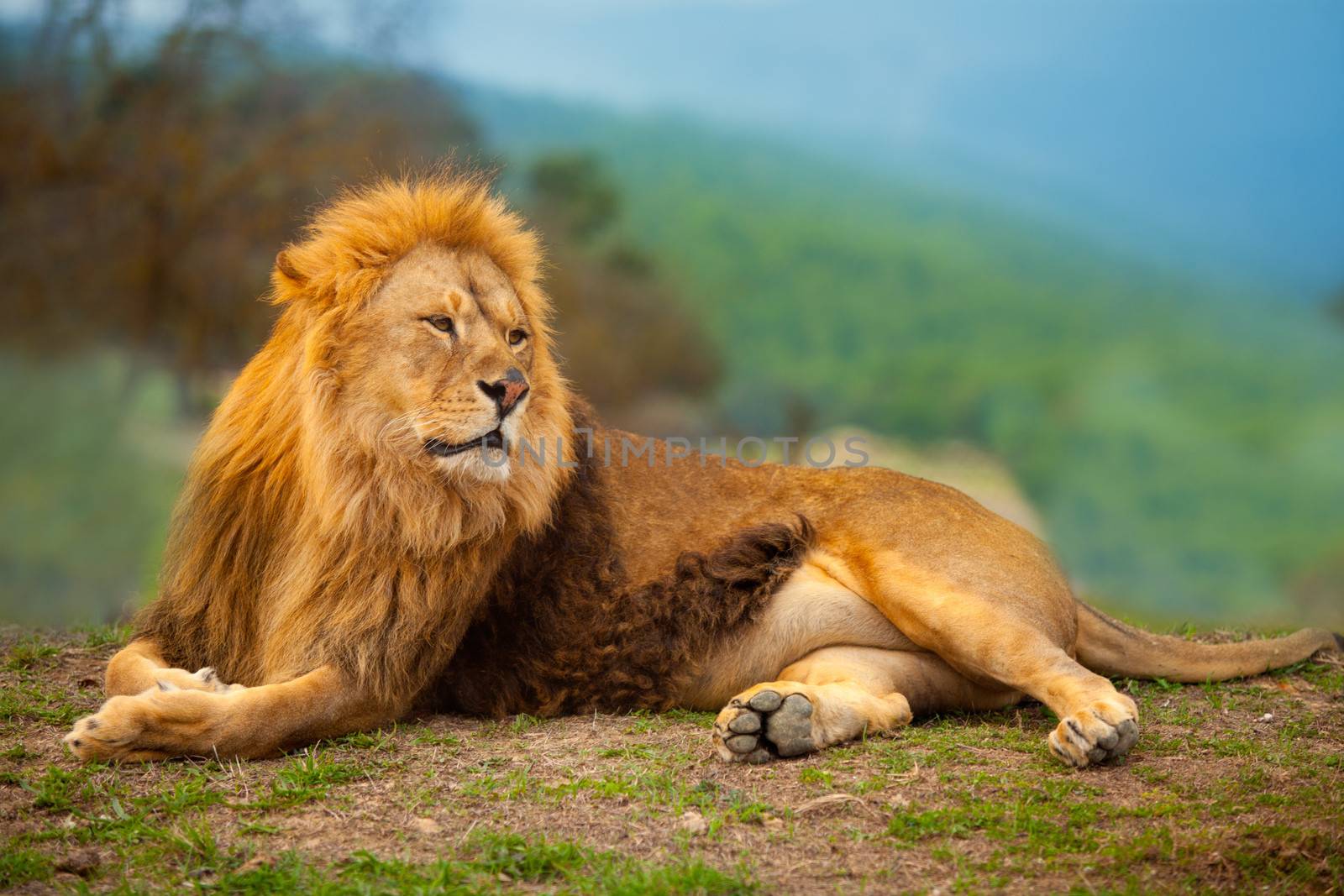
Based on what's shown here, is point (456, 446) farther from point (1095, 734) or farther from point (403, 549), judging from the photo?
point (1095, 734)

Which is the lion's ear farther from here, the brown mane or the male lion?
the brown mane

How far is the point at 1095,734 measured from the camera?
3807 mm

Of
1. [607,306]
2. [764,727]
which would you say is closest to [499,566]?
[764,727]

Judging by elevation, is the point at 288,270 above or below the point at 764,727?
above

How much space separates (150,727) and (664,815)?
1.53 m

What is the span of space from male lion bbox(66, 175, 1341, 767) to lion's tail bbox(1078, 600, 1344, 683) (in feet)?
0.06

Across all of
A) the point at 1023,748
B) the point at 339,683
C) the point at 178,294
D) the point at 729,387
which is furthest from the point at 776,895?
the point at 729,387

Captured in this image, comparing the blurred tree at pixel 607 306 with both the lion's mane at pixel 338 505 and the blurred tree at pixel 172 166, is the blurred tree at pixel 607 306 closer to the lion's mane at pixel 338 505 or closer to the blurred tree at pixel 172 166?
the blurred tree at pixel 172 166

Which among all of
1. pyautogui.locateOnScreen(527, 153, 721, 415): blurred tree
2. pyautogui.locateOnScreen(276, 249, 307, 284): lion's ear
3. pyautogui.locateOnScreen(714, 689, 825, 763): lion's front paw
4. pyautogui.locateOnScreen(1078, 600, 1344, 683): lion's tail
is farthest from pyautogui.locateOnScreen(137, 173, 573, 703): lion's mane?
pyautogui.locateOnScreen(527, 153, 721, 415): blurred tree

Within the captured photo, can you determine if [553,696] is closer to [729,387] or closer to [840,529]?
[840,529]

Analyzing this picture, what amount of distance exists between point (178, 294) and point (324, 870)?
9261mm

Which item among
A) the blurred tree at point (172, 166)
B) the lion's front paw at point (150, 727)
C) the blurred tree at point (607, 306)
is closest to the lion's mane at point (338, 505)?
the lion's front paw at point (150, 727)

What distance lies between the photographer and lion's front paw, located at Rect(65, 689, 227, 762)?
12.0 feet

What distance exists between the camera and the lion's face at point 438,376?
392 centimetres
